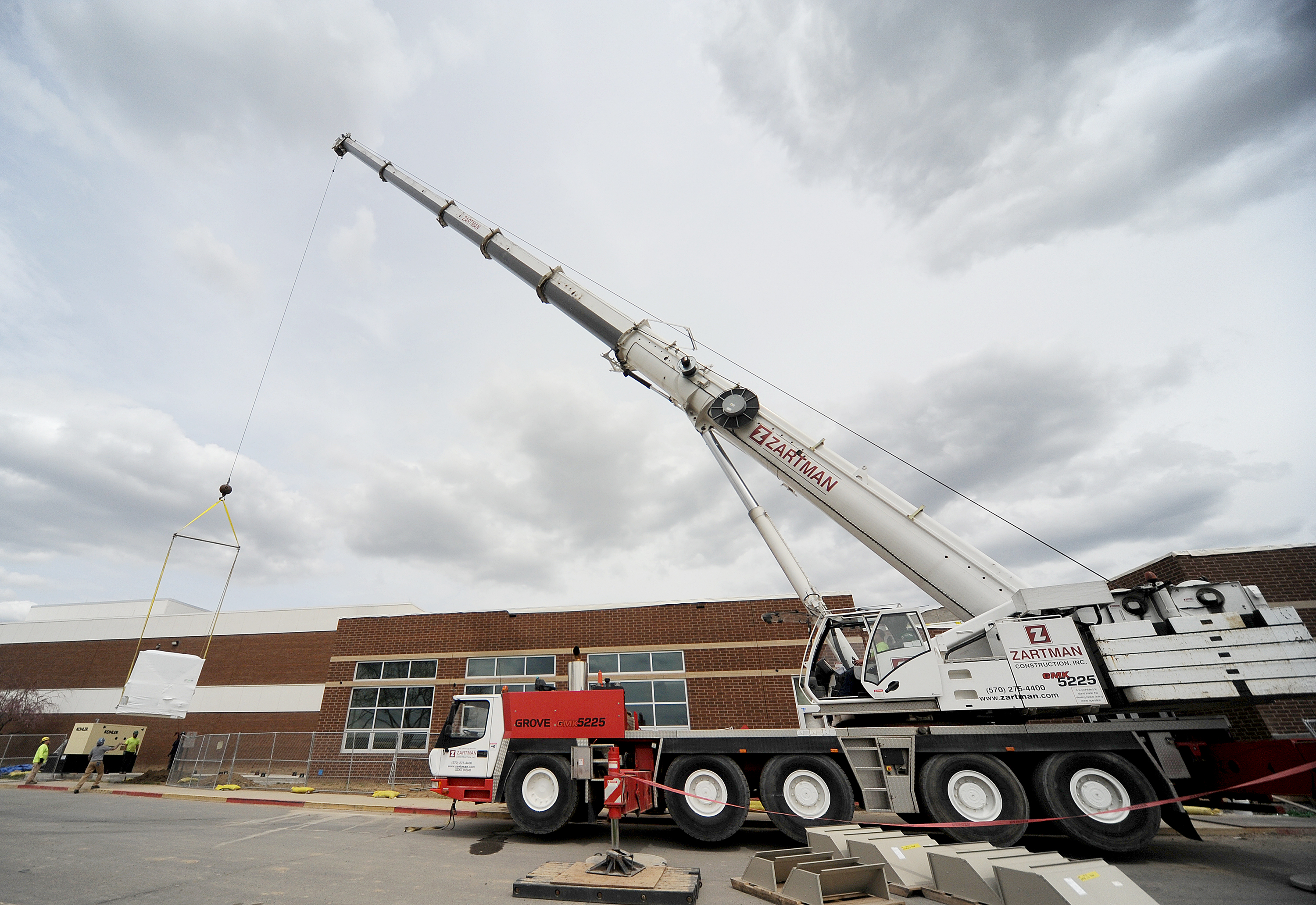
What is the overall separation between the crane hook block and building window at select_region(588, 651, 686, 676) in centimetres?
1164

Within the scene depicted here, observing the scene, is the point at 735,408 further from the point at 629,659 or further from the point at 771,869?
the point at 629,659

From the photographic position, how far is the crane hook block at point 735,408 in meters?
10.9

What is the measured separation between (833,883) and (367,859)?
6.67 meters

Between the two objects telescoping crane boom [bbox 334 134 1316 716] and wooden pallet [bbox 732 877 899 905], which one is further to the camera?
telescoping crane boom [bbox 334 134 1316 716]

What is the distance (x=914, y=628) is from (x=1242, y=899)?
422 cm

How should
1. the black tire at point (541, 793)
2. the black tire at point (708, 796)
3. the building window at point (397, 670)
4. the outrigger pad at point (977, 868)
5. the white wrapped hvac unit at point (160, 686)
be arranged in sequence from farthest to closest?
the building window at point (397, 670) < the white wrapped hvac unit at point (160, 686) < the black tire at point (541, 793) < the black tire at point (708, 796) < the outrigger pad at point (977, 868)

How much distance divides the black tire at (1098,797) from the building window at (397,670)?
19714mm

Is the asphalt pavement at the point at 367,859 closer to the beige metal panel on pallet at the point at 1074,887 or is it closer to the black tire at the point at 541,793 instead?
the black tire at the point at 541,793

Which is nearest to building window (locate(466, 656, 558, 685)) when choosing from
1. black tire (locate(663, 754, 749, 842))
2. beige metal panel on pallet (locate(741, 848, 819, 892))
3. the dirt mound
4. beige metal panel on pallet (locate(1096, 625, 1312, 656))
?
the dirt mound

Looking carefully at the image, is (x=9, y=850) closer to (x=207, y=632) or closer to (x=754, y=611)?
(x=754, y=611)

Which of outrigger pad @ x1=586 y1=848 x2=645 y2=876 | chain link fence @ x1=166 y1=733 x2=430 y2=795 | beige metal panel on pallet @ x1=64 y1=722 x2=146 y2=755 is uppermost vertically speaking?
beige metal panel on pallet @ x1=64 y1=722 x2=146 y2=755

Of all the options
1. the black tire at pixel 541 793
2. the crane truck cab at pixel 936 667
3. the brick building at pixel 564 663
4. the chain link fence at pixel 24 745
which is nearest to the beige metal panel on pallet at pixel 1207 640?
the crane truck cab at pixel 936 667

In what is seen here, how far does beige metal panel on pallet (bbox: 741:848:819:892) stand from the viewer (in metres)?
6.27

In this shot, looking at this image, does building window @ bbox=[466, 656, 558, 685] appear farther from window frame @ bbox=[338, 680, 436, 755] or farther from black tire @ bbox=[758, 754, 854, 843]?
black tire @ bbox=[758, 754, 854, 843]
